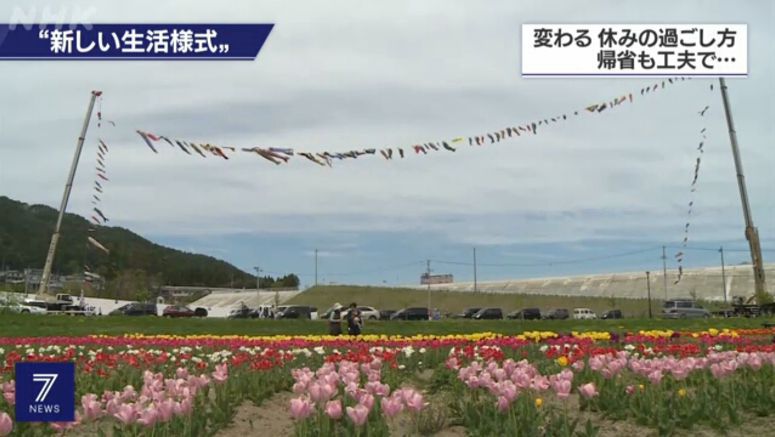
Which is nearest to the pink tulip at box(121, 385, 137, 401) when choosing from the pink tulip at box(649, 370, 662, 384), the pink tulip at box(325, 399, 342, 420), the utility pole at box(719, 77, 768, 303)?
the pink tulip at box(325, 399, 342, 420)

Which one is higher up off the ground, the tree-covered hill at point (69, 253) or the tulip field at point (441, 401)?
the tree-covered hill at point (69, 253)

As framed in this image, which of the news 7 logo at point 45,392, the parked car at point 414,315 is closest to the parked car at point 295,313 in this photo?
the parked car at point 414,315

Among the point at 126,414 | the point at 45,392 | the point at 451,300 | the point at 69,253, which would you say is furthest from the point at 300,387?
the point at 69,253

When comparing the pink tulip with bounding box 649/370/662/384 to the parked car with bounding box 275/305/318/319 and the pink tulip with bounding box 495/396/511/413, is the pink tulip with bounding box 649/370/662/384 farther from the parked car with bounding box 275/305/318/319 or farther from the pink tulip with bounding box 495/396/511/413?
the parked car with bounding box 275/305/318/319

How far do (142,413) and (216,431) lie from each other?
114 centimetres

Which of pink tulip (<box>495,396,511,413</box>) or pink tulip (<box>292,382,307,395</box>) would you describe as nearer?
pink tulip (<box>495,396,511,413</box>)

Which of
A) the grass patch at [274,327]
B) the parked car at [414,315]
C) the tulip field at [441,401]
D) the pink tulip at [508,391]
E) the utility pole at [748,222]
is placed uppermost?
the utility pole at [748,222]

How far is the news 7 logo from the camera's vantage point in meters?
5.16

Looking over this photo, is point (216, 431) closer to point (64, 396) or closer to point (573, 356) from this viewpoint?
point (64, 396)

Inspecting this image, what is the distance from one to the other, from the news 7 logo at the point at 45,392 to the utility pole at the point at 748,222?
39824 millimetres

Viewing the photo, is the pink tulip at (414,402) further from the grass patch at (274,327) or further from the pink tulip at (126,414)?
the grass patch at (274,327)

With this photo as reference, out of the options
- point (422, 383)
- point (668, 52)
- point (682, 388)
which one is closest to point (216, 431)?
point (422, 383)

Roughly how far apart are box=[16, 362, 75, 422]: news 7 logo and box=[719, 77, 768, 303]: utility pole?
131 ft

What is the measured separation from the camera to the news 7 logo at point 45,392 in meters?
5.16
